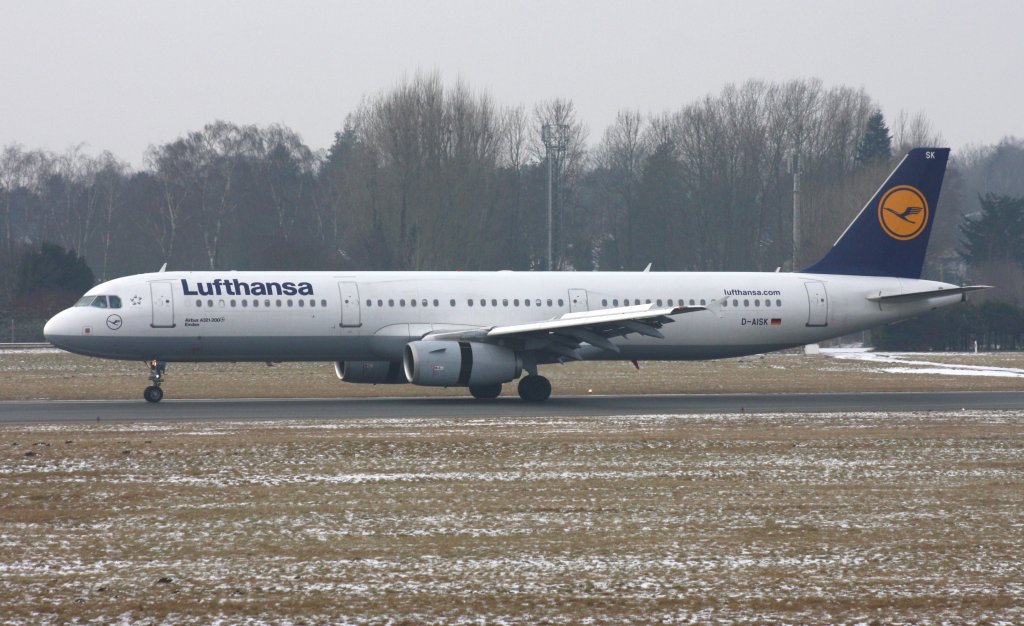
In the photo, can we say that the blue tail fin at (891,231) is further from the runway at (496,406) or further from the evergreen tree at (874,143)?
the evergreen tree at (874,143)

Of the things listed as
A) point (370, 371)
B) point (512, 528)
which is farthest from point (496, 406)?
point (512, 528)

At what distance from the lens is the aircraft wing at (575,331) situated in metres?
29.7

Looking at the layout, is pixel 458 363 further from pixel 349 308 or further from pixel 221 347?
pixel 221 347

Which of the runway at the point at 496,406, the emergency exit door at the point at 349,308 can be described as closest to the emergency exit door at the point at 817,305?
the runway at the point at 496,406

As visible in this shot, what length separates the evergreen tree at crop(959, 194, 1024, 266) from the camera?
286 feet

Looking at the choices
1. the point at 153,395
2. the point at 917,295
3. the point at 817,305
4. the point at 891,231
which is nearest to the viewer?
the point at 153,395

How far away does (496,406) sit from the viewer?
29.3 metres

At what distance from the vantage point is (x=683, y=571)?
1065cm

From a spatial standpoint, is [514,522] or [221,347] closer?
[514,522]

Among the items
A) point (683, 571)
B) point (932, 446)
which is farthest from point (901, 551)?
point (932, 446)

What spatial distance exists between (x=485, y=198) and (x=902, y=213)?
159ft

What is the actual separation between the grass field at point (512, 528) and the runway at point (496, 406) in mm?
4866

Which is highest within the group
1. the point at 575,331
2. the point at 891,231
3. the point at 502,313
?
the point at 891,231

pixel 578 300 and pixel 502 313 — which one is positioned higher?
pixel 578 300
